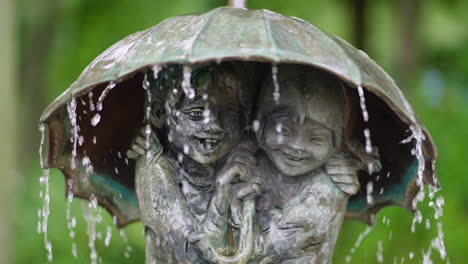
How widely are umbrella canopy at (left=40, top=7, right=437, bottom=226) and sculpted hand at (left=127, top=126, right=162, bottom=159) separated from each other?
0.50ft

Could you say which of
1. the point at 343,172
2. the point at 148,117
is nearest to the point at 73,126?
the point at 148,117

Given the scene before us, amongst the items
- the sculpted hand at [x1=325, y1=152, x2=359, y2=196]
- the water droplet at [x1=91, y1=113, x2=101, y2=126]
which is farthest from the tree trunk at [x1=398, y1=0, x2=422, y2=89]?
the water droplet at [x1=91, y1=113, x2=101, y2=126]

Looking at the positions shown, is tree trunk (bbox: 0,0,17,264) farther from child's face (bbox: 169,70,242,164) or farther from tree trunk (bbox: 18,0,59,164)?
tree trunk (bbox: 18,0,59,164)

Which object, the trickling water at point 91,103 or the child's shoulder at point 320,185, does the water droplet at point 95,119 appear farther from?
the child's shoulder at point 320,185

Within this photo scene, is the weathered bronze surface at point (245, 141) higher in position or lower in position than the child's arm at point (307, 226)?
higher

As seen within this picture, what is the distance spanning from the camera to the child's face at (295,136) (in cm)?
235

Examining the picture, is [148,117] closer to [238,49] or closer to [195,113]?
[195,113]

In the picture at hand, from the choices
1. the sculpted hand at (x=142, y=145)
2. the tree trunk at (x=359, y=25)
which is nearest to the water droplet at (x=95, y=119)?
the sculpted hand at (x=142, y=145)

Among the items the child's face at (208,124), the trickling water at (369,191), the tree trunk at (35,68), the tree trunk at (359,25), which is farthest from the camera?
the tree trunk at (35,68)

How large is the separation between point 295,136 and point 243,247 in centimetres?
37

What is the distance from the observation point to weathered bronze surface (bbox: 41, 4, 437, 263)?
7.31 feet

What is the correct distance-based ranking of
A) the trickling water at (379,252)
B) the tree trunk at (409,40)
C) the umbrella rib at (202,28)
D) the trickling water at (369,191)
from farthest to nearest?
the tree trunk at (409,40), the trickling water at (379,252), the trickling water at (369,191), the umbrella rib at (202,28)

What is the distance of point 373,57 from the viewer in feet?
22.5

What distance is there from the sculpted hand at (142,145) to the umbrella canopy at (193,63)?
0.15 m
